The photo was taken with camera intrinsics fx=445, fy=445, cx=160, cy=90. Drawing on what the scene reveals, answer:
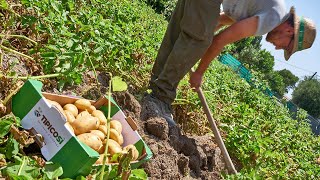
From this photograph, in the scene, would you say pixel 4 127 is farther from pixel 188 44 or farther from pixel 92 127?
pixel 188 44

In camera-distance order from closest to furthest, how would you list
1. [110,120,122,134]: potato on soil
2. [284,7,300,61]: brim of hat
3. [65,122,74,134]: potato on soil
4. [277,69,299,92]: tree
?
1. [65,122,74,134]: potato on soil
2. [110,120,122,134]: potato on soil
3. [284,7,300,61]: brim of hat
4. [277,69,299,92]: tree

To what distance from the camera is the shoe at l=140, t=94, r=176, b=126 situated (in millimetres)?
3460

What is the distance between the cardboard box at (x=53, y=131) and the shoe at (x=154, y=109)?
91 cm

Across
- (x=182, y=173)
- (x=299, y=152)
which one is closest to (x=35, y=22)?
(x=182, y=173)

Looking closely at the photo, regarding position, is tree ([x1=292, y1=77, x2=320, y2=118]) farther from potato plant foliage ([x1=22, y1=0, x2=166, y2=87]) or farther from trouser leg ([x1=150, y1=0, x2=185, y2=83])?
potato plant foliage ([x1=22, y1=0, x2=166, y2=87])

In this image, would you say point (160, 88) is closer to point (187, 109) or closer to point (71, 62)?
point (187, 109)

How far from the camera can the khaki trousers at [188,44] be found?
12.1ft

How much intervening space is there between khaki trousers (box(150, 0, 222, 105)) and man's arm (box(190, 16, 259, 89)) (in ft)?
0.30

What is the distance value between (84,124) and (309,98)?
2118 inches

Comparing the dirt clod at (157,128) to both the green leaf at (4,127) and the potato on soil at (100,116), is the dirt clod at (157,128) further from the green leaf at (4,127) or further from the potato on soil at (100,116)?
the green leaf at (4,127)

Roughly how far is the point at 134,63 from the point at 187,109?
762mm

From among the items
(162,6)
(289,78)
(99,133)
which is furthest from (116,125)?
(289,78)

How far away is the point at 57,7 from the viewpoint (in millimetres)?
3447

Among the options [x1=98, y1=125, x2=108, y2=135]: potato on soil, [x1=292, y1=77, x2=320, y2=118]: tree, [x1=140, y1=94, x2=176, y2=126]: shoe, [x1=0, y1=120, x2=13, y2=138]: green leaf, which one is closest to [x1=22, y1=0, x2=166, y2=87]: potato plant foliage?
[x1=140, y1=94, x2=176, y2=126]: shoe
